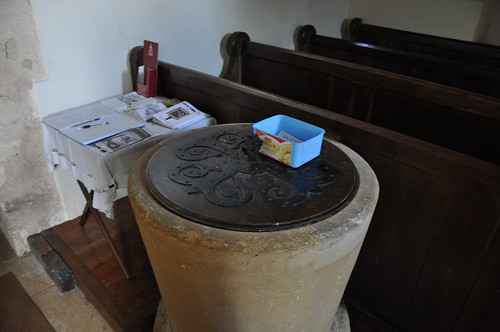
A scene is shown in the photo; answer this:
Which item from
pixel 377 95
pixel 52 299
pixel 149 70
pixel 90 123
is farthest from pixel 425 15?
pixel 52 299

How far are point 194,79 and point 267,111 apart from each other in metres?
0.55

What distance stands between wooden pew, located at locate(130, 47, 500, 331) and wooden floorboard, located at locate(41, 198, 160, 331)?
99 centimetres

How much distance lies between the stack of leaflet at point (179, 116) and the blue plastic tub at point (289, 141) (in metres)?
0.60

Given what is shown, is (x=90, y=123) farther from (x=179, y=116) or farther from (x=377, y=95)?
(x=377, y=95)

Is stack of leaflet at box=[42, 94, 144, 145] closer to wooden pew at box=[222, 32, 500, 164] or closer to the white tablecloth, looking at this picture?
the white tablecloth

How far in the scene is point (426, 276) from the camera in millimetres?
1500

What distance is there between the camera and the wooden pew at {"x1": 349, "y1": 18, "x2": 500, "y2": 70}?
2601 mm

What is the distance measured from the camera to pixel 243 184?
1260 millimetres

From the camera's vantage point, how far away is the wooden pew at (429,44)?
8.53ft

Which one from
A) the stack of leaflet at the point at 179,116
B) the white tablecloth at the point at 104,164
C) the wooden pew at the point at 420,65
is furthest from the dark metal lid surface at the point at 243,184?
the wooden pew at the point at 420,65

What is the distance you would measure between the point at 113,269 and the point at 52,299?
1.05 ft

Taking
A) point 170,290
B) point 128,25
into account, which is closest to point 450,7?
point 128,25

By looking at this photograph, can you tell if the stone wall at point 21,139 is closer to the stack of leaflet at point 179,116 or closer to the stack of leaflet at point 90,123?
the stack of leaflet at point 90,123

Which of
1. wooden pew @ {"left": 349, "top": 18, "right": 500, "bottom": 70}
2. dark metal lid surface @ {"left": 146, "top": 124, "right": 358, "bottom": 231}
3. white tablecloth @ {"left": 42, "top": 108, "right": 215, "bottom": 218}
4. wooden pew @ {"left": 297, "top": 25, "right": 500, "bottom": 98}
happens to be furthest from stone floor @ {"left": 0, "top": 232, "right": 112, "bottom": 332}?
wooden pew @ {"left": 349, "top": 18, "right": 500, "bottom": 70}
